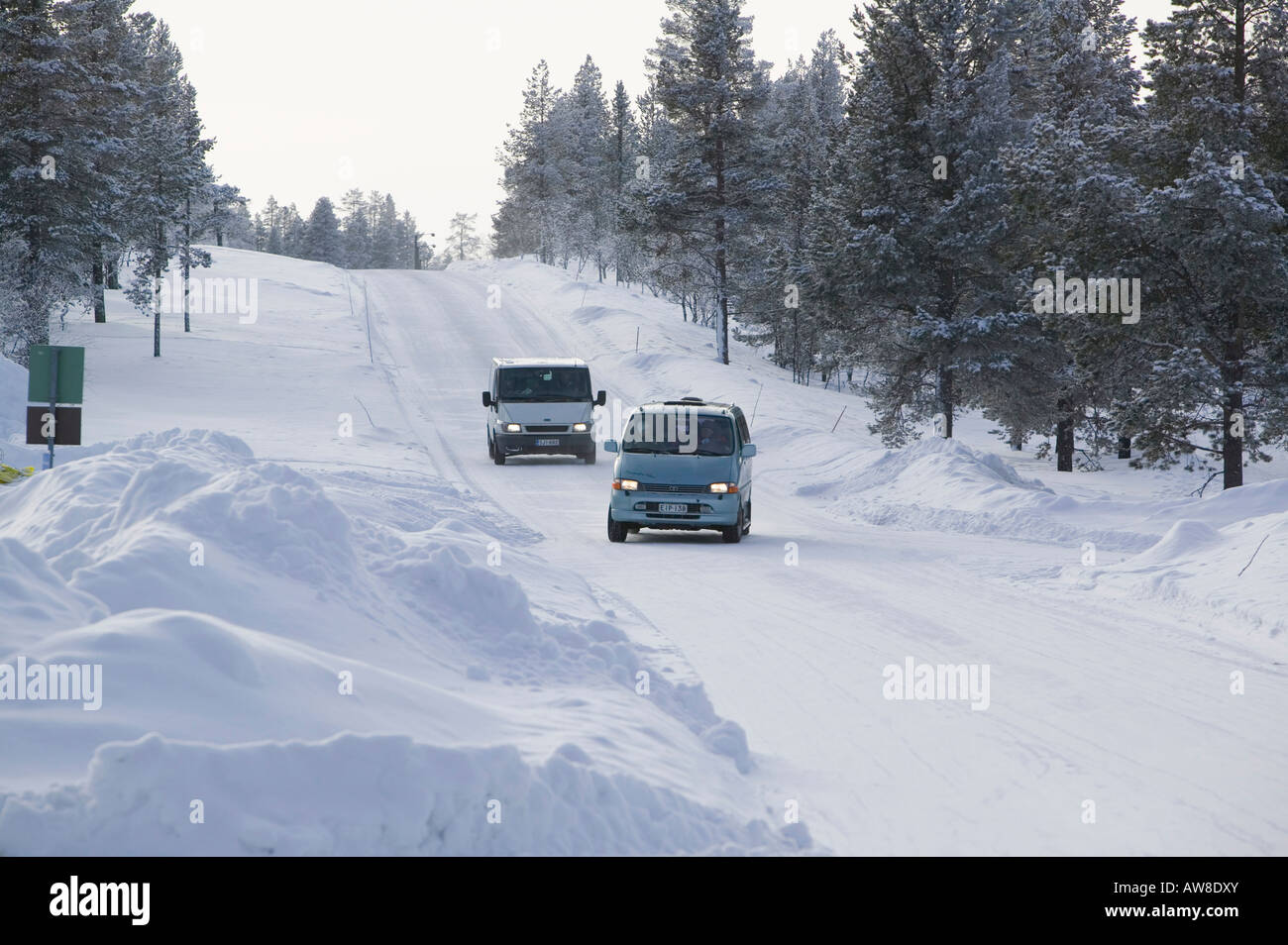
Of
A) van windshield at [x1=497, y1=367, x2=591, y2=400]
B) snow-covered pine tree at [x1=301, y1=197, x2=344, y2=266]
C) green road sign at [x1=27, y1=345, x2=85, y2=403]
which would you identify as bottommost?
green road sign at [x1=27, y1=345, x2=85, y2=403]

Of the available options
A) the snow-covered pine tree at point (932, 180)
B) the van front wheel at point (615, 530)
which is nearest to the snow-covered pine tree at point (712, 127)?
the snow-covered pine tree at point (932, 180)

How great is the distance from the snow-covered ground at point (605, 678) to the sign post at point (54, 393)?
1.35m

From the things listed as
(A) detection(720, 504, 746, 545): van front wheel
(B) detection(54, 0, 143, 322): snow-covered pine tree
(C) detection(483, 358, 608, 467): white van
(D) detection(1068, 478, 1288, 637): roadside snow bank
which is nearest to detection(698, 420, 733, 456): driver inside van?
(A) detection(720, 504, 746, 545): van front wheel

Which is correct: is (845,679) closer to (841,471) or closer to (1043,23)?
(841,471)

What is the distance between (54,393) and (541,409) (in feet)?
44.3

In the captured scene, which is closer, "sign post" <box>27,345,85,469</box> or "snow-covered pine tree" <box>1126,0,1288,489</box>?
"sign post" <box>27,345,85,469</box>

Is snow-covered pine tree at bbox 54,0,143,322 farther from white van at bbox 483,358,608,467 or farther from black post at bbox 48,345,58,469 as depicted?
black post at bbox 48,345,58,469

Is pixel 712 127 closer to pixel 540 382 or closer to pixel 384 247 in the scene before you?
pixel 540 382

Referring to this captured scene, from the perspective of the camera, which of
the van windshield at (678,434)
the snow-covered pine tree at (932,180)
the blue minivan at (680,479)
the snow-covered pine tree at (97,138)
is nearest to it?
the blue minivan at (680,479)

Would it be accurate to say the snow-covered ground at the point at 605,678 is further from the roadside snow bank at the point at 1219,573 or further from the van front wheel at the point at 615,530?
the van front wheel at the point at 615,530

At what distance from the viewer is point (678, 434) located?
16219mm

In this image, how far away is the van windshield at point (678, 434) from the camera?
52.5 feet

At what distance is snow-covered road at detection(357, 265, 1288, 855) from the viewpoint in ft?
18.3

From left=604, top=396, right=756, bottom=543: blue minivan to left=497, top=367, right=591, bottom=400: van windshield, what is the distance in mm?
9272
